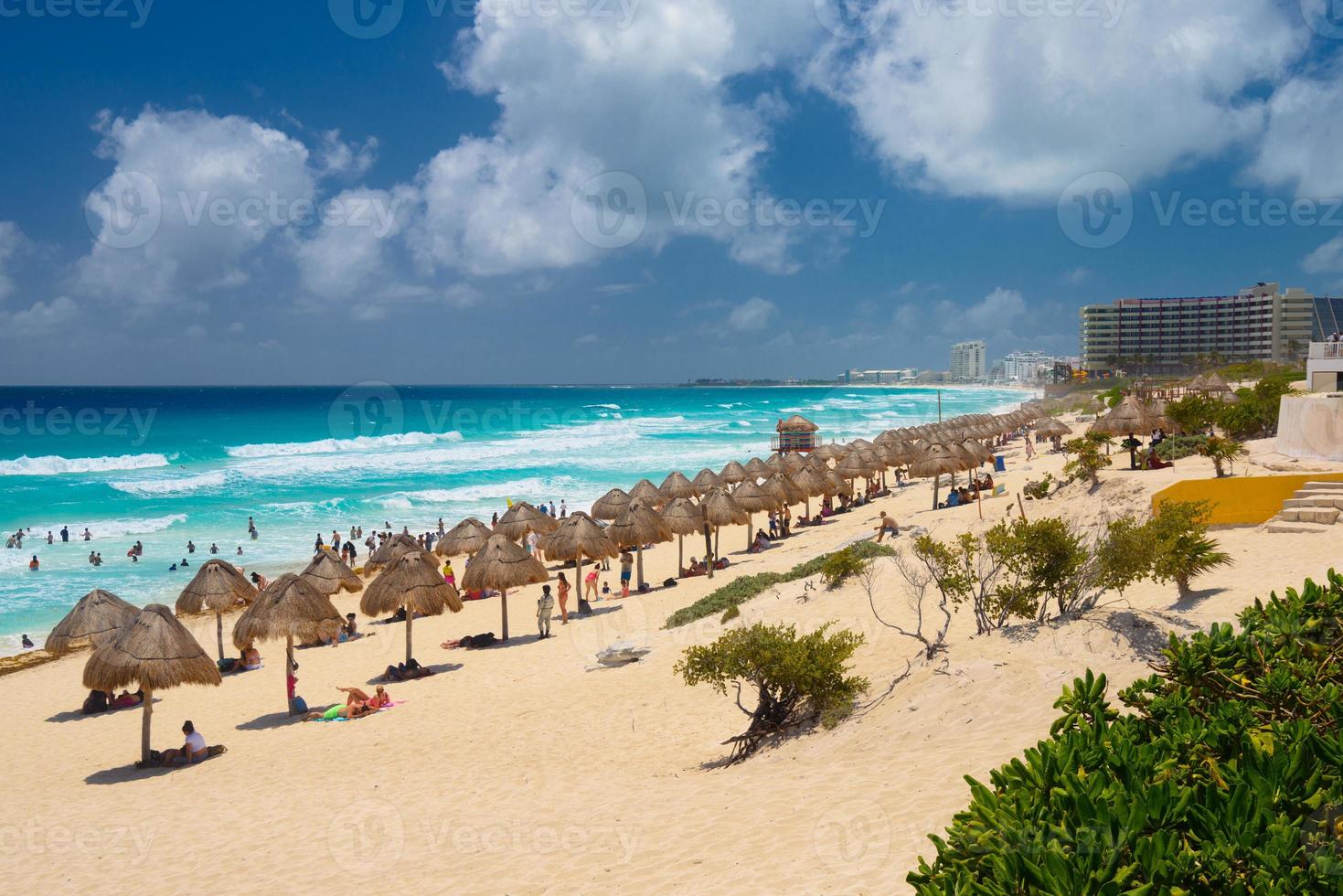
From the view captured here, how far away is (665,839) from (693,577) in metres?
13.4

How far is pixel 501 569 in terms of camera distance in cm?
1416

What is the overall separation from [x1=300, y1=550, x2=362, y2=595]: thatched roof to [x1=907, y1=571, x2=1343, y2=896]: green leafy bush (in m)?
13.9

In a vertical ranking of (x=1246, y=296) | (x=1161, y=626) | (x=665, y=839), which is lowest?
(x=665, y=839)

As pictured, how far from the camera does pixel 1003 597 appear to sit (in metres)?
8.26

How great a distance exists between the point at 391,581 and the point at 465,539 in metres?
5.17

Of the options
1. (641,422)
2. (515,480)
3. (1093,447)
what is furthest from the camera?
(641,422)

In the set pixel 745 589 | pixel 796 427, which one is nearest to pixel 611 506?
pixel 745 589

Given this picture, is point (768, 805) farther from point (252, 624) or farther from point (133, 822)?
point (252, 624)

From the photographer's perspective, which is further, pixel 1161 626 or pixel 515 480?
pixel 515 480

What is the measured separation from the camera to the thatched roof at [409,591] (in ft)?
41.7

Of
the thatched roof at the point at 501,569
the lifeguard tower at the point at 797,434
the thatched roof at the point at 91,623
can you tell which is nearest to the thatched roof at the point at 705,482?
the thatched roof at the point at 501,569

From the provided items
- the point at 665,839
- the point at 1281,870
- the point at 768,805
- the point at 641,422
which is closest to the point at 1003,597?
the point at 768,805

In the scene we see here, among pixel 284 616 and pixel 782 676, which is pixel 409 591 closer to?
pixel 284 616
